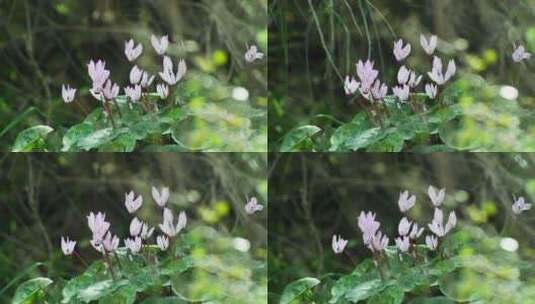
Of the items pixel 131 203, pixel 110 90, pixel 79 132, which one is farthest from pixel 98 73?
pixel 131 203

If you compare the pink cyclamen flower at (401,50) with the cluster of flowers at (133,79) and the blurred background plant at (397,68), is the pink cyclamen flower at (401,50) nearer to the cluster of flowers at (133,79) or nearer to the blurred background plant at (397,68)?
the blurred background plant at (397,68)

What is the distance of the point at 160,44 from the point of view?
10.1 feet

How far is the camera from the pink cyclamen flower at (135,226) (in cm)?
307

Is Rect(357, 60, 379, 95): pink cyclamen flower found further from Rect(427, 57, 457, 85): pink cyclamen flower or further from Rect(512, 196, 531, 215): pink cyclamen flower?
Rect(512, 196, 531, 215): pink cyclamen flower

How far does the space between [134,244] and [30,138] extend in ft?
1.31

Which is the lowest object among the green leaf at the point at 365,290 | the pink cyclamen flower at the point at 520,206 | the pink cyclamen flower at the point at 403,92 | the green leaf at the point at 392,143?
the green leaf at the point at 365,290

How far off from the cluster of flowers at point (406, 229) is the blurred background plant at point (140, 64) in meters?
0.34

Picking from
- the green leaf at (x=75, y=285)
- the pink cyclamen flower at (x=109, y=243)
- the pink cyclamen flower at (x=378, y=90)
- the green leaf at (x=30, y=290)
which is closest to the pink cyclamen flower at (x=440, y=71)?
the pink cyclamen flower at (x=378, y=90)


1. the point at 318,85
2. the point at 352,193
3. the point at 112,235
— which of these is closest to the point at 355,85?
the point at 318,85

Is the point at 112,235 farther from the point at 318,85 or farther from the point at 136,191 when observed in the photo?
the point at 318,85

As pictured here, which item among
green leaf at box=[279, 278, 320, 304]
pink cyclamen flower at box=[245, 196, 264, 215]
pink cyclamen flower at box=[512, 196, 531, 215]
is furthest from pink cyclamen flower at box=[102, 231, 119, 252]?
pink cyclamen flower at box=[512, 196, 531, 215]

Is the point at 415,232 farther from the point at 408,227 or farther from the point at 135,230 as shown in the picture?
the point at 135,230

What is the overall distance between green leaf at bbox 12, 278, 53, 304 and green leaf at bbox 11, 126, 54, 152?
0.36 meters

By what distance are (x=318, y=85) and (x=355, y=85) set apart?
0.10 meters
